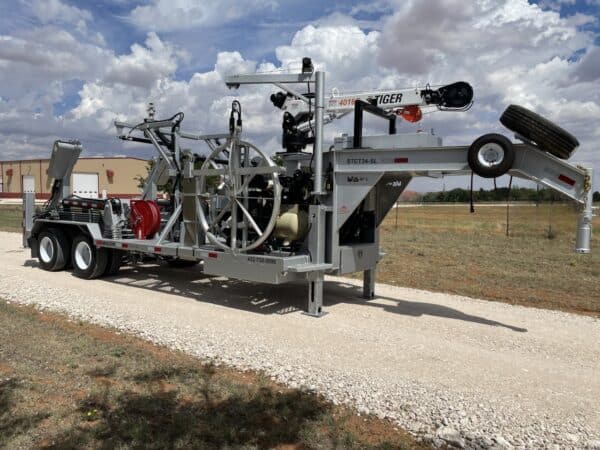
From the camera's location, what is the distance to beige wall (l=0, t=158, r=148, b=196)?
61594 mm

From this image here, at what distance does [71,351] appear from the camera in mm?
5633

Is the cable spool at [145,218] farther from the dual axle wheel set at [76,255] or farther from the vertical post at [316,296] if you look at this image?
the vertical post at [316,296]

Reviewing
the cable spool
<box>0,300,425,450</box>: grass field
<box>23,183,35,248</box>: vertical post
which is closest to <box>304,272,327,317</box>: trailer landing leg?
<box>0,300,425,450</box>: grass field

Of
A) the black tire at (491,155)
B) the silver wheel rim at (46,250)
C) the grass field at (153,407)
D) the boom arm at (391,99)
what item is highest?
the boom arm at (391,99)

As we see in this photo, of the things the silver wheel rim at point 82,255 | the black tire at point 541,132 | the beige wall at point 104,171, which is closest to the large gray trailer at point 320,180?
the black tire at point 541,132

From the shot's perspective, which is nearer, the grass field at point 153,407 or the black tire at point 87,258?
the grass field at point 153,407

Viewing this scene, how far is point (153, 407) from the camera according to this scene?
4.25m

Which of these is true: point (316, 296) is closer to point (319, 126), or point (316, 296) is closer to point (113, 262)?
point (319, 126)

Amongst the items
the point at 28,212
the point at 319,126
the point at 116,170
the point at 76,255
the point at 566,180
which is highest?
the point at 116,170

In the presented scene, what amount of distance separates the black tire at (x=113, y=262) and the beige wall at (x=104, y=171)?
166ft

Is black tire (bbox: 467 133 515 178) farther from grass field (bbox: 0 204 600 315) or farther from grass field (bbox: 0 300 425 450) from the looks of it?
grass field (bbox: 0 300 425 450)

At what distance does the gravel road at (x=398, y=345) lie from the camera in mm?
4312

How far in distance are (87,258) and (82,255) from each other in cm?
20

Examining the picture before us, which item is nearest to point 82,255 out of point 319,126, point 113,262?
point 113,262
